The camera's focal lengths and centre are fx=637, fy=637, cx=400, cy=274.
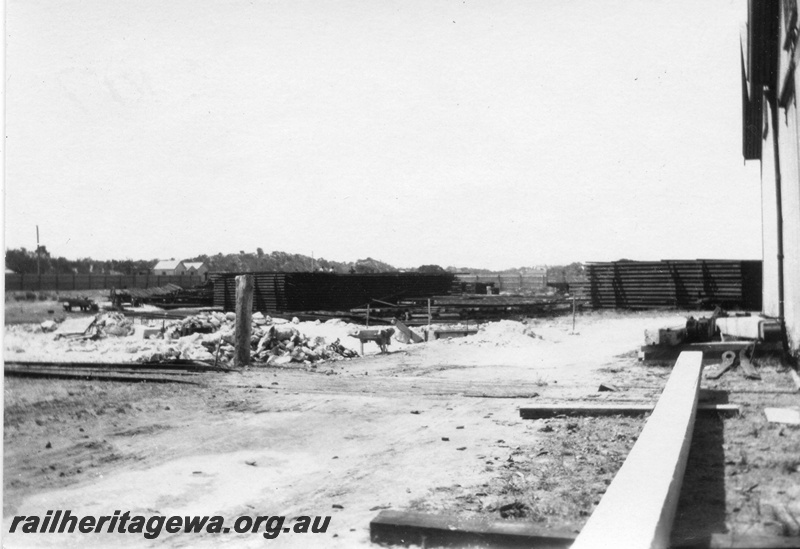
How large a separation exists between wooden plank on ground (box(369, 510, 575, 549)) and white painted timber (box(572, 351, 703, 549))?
39 cm

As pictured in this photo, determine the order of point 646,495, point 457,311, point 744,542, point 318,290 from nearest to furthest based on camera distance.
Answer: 1. point 744,542
2. point 646,495
3. point 457,311
4. point 318,290

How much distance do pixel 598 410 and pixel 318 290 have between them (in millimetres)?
25424

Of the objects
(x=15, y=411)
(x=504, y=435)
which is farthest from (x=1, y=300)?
(x=504, y=435)

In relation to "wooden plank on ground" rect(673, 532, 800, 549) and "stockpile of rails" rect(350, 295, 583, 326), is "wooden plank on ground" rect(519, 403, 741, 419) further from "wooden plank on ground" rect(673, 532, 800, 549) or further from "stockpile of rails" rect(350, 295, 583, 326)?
"stockpile of rails" rect(350, 295, 583, 326)

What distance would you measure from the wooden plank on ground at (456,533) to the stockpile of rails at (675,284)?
75.2ft

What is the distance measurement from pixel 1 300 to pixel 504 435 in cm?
415

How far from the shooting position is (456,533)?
3.26 metres

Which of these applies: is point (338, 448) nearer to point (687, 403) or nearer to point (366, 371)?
point (687, 403)

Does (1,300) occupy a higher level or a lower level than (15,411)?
higher

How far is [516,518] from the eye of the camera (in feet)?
11.8

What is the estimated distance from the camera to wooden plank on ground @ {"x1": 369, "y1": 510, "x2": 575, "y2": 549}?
3.13 meters

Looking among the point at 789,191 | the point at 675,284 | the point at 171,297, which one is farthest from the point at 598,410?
the point at 171,297

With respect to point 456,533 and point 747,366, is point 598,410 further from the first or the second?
point 747,366

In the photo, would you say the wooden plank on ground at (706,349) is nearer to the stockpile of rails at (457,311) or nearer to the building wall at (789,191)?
the building wall at (789,191)
